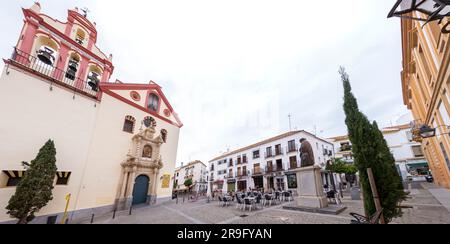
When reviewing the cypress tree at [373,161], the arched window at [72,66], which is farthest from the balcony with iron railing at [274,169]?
the arched window at [72,66]

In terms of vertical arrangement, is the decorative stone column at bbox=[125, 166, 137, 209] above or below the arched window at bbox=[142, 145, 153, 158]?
below

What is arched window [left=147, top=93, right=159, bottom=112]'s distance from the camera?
14991 millimetres

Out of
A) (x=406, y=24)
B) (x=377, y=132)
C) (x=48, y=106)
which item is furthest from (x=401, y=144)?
(x=48, y=106)

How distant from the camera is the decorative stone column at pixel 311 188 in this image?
27.6 ft

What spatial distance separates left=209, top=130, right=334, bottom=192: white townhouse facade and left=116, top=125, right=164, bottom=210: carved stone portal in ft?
40.7

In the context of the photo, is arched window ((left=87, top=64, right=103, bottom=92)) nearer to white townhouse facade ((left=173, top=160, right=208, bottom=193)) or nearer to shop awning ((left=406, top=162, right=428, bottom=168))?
white townhouse facade ((left=173, top=160, right=208, bottom=193))

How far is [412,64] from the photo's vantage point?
1155 centimetres

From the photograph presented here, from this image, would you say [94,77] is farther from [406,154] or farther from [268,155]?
[406,154]

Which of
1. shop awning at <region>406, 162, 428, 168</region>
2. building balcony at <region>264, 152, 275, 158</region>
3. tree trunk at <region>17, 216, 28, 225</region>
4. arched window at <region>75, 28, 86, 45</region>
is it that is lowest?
tree trunk at <region>17, 216, 28, 225</region>

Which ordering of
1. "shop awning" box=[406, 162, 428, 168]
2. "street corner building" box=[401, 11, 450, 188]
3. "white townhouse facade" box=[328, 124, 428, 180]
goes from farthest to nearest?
1. "white townhouse facade" box=[328, 124, 428, 180]
2. "shop awning" box=[406, 162, 428, 168]
3. "street corner building" box=[401, 11, 450, 188]

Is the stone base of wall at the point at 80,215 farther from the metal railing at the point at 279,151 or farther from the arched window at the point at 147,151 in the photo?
the metal railing at the point at 279,151

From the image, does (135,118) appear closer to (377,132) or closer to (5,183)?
(5,183)

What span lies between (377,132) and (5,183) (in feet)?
48.3

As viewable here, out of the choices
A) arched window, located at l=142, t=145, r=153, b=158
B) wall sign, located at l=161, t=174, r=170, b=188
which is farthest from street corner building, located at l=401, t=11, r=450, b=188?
wall sign, located at l=161, t=174, r=170, b=188
